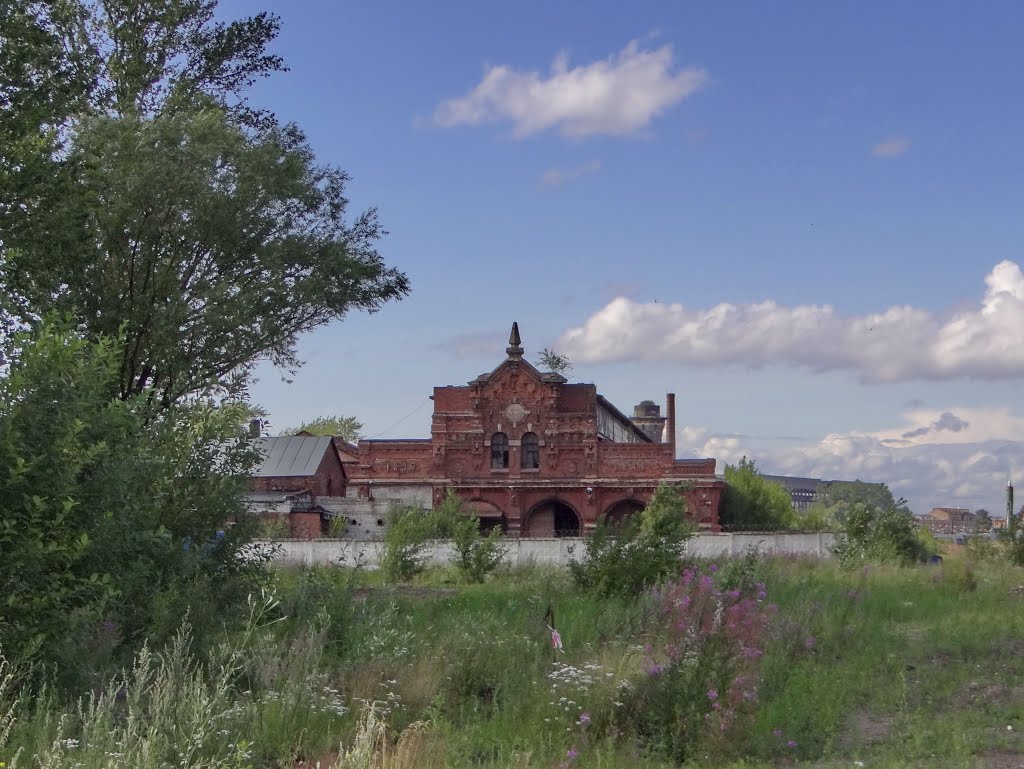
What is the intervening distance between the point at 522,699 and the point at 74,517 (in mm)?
3824

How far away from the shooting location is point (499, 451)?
164ft

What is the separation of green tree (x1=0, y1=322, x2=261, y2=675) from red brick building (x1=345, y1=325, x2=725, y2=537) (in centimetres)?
3860

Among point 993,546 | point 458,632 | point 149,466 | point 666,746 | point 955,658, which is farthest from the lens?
point 993,546

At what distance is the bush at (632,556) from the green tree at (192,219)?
25.7 ft

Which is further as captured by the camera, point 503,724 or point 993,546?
point 993,546

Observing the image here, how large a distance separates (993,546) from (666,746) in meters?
20.8

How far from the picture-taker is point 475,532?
2480cm

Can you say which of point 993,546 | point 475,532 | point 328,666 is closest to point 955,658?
point 328,666

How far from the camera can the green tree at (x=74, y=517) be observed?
7.72 m

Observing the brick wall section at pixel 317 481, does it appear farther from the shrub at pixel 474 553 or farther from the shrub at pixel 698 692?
the shrub at pixel 698 692

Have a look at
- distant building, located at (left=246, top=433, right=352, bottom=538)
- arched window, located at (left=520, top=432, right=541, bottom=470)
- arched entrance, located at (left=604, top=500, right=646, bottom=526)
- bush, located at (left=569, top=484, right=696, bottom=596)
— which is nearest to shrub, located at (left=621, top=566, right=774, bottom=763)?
bush, located at (left=569, top=484, right=696, bottom=596)

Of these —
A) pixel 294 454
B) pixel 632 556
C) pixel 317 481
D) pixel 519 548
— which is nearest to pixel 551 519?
pixel 317 481

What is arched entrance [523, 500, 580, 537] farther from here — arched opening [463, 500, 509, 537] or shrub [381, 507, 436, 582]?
shrub [381, 507, 436, 582]

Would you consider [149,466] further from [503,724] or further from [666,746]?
[666,746]
